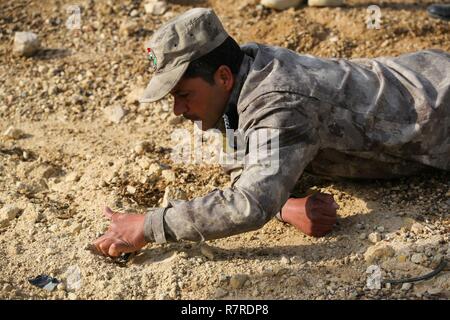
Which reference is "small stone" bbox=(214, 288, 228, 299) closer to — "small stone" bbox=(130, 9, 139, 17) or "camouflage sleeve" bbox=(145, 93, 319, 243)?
"camouflage sleeve" bbox=(145, 93, 319, 243)

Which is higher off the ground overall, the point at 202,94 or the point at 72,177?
the point at 202,94

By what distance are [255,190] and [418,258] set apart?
31.7 inches

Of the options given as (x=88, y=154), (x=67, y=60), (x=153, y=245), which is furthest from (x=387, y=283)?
(x=67, y=60)

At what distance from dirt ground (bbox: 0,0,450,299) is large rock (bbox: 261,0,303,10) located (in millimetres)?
54

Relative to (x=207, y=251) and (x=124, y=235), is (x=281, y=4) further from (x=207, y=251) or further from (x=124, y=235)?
(x=124, y=235)

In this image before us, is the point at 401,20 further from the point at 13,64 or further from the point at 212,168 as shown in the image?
the point at 13,64

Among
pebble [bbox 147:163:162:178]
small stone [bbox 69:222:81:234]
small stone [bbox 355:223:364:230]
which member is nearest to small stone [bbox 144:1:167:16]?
pebble [bbox 147:163:162:178]

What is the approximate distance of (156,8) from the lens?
18.2 ft

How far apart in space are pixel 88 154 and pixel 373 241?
1827mm

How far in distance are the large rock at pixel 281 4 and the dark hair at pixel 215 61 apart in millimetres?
2380

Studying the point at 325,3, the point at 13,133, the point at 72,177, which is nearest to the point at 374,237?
the point at 72,177

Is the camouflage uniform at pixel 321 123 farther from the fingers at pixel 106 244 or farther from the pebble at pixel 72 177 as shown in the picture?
the pebble at pixel 72 177

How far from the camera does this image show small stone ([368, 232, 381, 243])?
10.4 ft

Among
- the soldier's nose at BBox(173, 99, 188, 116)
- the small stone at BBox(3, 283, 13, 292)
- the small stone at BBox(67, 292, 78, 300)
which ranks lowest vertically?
the small stone at BBox(67, 292, 78, 300)
